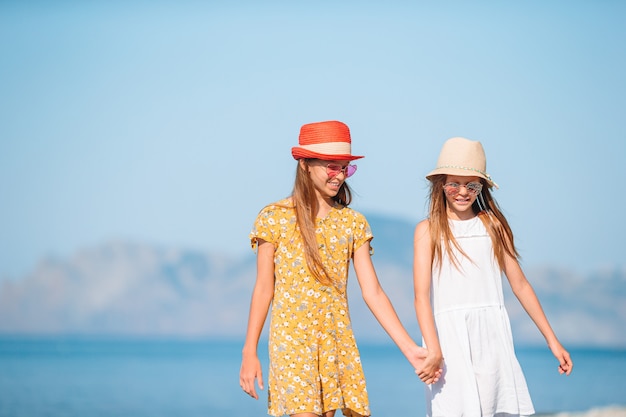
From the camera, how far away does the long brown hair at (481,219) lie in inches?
190

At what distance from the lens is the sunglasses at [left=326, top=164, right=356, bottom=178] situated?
4.66m

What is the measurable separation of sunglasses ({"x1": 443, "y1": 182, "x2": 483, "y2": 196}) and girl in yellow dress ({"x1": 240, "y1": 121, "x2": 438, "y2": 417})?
1.47ft

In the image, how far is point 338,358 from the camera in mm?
4559

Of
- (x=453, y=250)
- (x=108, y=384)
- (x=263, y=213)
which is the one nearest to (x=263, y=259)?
(x=263, y=213)

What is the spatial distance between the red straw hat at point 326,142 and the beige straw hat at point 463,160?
1.49 feet

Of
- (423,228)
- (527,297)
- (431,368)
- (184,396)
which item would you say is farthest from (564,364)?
(184,396)

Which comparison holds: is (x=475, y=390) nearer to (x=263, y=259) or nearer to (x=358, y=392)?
(x=358, y=392)

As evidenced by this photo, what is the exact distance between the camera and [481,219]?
4.93 m

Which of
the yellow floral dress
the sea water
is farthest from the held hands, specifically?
the sea water

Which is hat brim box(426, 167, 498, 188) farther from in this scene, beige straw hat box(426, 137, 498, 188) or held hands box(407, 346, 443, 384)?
held hands box(407, 346, 443, 384)

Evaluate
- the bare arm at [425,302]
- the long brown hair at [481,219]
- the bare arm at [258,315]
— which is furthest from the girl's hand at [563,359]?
the bare arm at [258,315]

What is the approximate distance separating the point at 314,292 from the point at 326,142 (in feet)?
2.31

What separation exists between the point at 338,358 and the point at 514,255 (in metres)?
1.05

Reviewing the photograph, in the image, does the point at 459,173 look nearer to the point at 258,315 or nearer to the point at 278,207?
the point at 278,207
